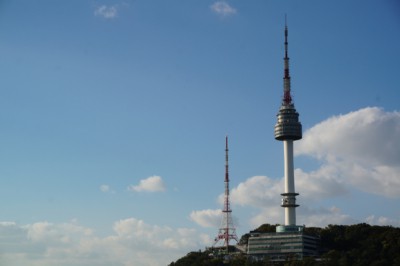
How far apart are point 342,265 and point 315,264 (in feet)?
26.8

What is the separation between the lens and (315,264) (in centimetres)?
19812

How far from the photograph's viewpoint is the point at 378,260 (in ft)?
648

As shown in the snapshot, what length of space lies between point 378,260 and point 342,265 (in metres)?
11.7

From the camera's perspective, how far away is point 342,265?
194 metres

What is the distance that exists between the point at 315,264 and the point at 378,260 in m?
18.3
